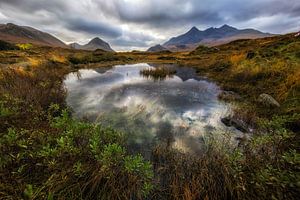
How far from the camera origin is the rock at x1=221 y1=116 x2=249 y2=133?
22.6ft

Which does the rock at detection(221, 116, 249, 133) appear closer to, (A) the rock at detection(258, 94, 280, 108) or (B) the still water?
(B) the still water

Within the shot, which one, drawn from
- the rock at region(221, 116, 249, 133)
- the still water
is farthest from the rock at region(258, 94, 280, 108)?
the rock at region(221, 116, 249, 133)

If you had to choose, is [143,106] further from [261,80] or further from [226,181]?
[261,80]

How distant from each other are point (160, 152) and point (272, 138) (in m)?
2.77

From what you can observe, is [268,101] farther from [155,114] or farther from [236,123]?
[155,114]

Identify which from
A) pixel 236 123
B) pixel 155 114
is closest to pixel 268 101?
pixel 236 123

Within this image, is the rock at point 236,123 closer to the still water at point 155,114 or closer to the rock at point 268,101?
the still water at point 155,114

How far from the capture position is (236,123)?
290 inches

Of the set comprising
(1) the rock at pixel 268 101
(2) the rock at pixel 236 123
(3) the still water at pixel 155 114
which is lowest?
(3) the still water at pixel 155 114

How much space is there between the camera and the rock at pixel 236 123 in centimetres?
690

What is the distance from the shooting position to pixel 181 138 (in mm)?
6312

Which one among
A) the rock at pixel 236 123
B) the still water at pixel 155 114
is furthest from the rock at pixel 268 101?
the rock at pixel 236 123

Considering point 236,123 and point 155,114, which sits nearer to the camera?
point 236,123

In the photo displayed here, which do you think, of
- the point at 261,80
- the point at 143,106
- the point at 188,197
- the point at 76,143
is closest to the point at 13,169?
the point at 76,143
